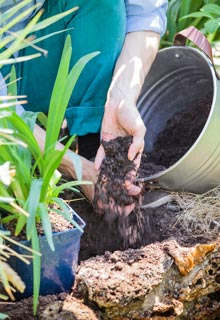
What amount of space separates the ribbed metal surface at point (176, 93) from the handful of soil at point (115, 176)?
Result: 224mm

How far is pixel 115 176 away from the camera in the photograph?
196 cm

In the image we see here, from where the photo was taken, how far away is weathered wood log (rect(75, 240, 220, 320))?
1.66 m

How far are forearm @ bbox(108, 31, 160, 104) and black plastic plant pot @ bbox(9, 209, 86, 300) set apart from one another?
1.69ft

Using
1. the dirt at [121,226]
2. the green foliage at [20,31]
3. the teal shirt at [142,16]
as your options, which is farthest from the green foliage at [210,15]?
the green foliage at [20,31]

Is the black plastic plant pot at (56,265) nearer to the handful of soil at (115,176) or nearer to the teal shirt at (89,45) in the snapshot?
the handful of soil at (115,176)

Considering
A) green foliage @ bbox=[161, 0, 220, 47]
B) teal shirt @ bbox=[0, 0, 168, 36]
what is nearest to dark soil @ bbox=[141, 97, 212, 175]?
teal shirt @ bbox=[0, 0, 168, 36]

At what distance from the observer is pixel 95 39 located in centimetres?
219

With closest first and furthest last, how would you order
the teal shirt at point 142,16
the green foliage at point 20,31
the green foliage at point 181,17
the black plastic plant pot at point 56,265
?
the green foliage at point 20,31
the black plastic plant pot at point 56,265
the teal shirt at point 142,16
the green foliage at point 181,17

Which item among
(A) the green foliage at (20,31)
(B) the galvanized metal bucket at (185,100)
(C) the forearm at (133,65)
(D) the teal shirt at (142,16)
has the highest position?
(A) the green foliage at (20,31)

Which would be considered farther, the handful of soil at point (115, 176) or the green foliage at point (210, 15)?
the green foliage at point (210, 15)

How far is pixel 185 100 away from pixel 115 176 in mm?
749

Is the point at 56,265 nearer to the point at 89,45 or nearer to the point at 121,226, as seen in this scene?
the point at 121,226

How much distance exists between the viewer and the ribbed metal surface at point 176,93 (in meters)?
2.19

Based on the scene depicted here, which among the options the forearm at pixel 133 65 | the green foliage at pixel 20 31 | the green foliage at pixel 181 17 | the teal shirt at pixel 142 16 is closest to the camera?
the green foliage at pixel 20 31
